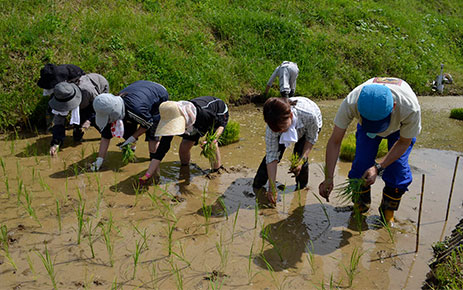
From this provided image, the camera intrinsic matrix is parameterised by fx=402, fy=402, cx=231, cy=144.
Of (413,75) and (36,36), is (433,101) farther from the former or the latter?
(36,36)

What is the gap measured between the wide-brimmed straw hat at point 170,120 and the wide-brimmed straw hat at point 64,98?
1593mm

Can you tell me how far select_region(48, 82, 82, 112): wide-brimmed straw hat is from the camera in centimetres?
488

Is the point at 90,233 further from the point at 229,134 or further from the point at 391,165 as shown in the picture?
the point at 229,134

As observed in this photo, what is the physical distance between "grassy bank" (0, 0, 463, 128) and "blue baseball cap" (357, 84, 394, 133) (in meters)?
4.51

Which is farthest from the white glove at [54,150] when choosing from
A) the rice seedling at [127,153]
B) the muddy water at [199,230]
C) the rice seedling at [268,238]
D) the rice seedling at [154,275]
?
the rice seedling at [268,238]

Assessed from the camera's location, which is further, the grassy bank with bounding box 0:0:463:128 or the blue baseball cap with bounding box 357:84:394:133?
the grassy bank with bounding box 0:0:463:128

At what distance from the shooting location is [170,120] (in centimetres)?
404

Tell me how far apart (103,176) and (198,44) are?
441 centimetres

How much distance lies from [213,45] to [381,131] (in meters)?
5.95

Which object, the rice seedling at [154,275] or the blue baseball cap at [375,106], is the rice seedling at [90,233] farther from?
the blue baseball cap at [375,106]

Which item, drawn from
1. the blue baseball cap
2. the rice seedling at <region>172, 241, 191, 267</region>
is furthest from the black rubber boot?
the rice seedling at <region>172, 241, 191, 267</region>

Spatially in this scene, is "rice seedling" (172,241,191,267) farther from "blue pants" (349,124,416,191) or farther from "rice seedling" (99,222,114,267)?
"blue pants" (349,124,416,191)

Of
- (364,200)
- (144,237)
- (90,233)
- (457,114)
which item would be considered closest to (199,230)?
(144,237)

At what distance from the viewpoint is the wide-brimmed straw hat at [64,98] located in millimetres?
4883
